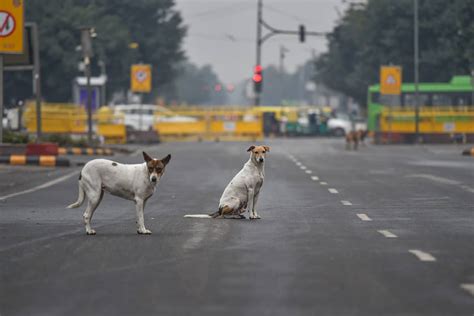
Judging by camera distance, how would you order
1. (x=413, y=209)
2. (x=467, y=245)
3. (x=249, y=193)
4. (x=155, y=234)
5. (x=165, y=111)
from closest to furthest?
(x=467, y=245)
(x=155, y=234)
(x=249, y=193)
(x=413, y=209)
(x=165, y=111)

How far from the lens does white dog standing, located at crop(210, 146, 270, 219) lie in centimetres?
1703

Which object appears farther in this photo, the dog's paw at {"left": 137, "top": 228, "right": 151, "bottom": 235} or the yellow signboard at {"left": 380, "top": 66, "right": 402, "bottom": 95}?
the yellow signboard at {"left": 380, "top": 66, "right": 402, "bottom": 95}

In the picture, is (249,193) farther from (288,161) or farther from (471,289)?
(288,161)

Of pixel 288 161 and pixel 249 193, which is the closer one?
pixel 249 193

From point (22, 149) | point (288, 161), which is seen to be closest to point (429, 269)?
point (22, 149)

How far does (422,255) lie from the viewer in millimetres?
12781

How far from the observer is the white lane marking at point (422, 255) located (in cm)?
1242

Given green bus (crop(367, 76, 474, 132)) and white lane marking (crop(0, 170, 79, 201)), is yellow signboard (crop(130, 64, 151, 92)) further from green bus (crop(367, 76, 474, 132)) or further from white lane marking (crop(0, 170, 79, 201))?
white lane marking (crop(0, 170, 79, 201))

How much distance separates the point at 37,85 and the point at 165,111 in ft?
112

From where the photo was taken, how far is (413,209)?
64.7 ft

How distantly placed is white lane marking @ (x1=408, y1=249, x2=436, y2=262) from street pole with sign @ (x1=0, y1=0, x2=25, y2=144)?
21654mm

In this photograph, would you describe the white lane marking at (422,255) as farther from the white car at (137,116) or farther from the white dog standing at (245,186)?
the white car at (137,116)

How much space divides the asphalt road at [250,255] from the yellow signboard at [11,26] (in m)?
9.48

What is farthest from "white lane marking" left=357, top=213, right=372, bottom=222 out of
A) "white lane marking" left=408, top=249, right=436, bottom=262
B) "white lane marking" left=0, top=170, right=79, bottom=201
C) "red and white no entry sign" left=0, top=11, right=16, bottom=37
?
"red and white no entry sign" left=0, top=11, right=16, bottom=37
